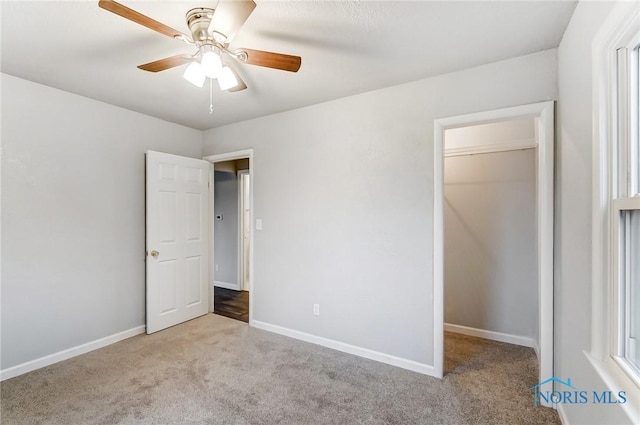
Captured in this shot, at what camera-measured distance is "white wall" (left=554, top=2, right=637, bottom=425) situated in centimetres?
137

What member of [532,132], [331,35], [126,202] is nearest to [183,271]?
[126,202]

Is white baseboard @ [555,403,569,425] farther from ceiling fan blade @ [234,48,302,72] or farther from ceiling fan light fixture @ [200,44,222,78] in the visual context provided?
ceiling fan light fixture @ [200,44,222,78]

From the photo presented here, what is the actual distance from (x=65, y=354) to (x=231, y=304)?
6.31 feet

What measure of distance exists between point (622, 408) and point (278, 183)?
2.86 m

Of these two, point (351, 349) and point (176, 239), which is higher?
point (176, 239)

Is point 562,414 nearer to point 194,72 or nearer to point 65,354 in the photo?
point 194,72

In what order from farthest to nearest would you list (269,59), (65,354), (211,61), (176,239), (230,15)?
(176,239), (65,354), (269,59), (211,61), (230,15)

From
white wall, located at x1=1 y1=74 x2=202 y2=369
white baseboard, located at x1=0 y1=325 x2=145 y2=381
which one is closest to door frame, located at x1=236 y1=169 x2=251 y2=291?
white wall, located at x1=1 y1=74 x2=202 y2=369

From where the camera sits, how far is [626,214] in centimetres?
119

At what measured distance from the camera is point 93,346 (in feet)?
9.20

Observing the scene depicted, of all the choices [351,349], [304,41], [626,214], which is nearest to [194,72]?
[304,41]

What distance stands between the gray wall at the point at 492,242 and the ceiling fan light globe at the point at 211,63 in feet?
8.65

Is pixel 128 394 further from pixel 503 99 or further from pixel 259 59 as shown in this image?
pixel 503 99

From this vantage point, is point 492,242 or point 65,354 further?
point 492,242
